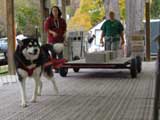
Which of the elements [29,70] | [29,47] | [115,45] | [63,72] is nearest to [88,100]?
[29,70]

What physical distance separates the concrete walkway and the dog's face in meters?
0.97

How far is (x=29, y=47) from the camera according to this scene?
9.25m

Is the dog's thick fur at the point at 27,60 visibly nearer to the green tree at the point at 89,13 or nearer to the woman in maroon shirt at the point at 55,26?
the woman in maroon shirt at the point at 55,26

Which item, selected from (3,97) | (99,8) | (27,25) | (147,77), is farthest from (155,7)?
(3,97)

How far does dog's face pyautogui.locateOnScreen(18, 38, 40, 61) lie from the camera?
9.23 metres

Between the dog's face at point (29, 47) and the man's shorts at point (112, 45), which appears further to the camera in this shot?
the man's shorts at point (112, 45)

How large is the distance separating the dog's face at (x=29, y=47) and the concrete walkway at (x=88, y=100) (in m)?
0.97

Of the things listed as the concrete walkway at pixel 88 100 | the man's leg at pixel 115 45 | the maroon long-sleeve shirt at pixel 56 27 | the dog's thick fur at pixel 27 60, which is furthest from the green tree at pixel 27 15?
the dog's thick fur at pixel 27 60

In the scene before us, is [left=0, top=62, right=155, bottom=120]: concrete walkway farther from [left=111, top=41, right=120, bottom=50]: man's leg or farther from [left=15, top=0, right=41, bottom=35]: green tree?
[left=15, top=0, right=41, bottom=35]: green tree

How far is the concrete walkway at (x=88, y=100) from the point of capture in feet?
27.1

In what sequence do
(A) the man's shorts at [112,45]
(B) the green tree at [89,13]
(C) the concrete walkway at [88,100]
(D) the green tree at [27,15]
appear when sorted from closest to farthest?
1. (C) the concrete walkway at [88,100]
2. (A) the man's shorts at [112,45]
3. (B) the green tree at [89,13]
4. (D) the green tree at [27,15]

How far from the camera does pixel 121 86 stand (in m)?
12.0

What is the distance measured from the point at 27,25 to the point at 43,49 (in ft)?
158

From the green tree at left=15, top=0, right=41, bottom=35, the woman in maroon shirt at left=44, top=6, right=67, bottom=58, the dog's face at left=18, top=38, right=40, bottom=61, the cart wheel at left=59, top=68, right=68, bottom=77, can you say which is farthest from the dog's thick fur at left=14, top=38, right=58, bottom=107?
the green tree at left=15, top=0, right=41, bottom=35
